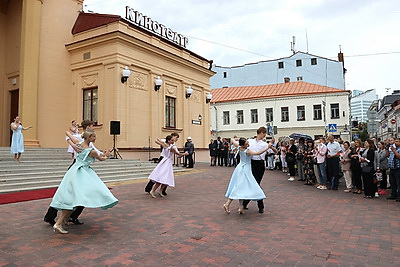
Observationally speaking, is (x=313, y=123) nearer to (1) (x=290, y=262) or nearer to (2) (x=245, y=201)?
(2) (x=245, y=201)

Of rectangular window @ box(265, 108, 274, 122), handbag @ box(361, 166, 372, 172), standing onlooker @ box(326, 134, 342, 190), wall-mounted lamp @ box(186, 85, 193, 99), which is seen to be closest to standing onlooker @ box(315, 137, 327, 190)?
standing onlooker @ box(326, 134, 342, 190)

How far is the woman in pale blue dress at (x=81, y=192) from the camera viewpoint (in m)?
4.93

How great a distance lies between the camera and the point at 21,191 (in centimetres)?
883

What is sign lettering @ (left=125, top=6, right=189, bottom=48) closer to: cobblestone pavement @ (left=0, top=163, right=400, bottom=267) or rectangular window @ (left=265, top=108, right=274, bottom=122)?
cobblestone pavement @ (left=0, top=163, right=400, bottom=267)

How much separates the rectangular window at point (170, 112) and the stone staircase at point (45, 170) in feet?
17.5

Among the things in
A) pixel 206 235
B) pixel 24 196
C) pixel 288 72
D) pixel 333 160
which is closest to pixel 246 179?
pixel 206 235

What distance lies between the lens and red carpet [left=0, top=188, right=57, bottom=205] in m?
7.59

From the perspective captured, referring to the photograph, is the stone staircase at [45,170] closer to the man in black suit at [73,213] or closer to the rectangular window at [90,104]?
the rectangular window at [90,104]

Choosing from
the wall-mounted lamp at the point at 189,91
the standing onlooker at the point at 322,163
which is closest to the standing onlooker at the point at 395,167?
the standing onlooker at the point at 322,163

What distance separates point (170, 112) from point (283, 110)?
21471 millimetres

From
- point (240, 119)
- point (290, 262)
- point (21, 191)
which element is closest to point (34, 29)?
point (21, 191)

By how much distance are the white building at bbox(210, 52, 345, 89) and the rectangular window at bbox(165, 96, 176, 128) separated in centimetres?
2675

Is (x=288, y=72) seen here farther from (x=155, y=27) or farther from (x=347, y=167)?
(x=347, y=167)

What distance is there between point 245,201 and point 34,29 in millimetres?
14915
